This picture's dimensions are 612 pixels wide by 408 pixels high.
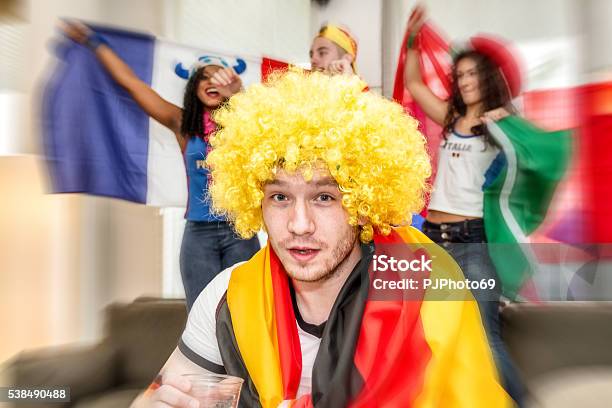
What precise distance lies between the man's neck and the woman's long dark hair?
25.0 inches

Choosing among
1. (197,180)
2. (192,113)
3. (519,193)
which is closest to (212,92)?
(192,113)

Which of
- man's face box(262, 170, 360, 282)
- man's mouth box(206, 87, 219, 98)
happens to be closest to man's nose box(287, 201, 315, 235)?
man's face box(262, 170, 360, 282)

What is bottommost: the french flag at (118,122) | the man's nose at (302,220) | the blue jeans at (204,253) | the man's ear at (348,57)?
the blue jeans at (204,253)

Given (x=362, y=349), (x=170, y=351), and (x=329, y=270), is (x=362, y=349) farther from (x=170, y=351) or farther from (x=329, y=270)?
(x=170, y=351)

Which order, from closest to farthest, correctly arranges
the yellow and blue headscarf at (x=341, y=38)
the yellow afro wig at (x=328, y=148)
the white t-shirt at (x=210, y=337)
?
the yellow afro wig at (x=328, y=148) < the white t-shirt at (x=210, y=337) < the yellow and blue headscarf at (x=341, y=38)

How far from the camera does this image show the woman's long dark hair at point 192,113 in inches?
79.0

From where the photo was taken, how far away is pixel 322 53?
6.44 ft

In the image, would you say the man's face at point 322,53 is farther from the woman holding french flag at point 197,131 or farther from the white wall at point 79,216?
the woman holding french flag at point 197,131

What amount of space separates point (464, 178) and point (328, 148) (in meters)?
0.53

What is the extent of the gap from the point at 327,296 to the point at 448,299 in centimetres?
39

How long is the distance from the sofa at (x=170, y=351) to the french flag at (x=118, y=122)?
43cm

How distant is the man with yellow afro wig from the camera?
5.67ft

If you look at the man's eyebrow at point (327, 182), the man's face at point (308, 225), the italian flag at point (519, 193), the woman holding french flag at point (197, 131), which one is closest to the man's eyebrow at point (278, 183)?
the man's face at point (308, 225)

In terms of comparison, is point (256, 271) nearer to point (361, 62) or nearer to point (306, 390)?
point (306, 390)
